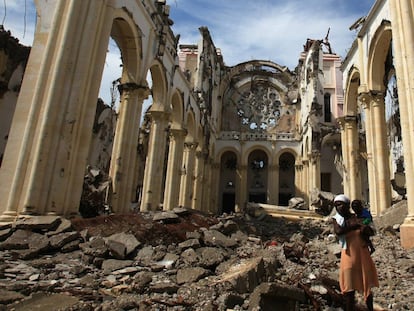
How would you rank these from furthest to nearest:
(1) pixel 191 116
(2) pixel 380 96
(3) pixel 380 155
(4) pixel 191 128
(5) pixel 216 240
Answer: (4) pixel 191 128
(1) pixel 191 116
(2) pixel 380 96
(3) pixel 380 155
(5) pixel 216 240

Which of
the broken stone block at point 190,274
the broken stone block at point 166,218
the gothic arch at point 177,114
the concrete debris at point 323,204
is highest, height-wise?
the gothic arch at point 177,114

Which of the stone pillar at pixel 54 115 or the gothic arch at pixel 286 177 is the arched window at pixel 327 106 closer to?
the gothic arch at pixel 286 177

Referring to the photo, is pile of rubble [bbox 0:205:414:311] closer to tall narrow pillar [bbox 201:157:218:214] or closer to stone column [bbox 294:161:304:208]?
tall narrow pillar [bbox 201:157:218:214]

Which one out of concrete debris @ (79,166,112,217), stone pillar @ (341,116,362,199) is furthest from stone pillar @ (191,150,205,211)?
concrete debris @ (79,166,112,217)

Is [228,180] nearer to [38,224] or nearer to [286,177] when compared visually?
[286,177]

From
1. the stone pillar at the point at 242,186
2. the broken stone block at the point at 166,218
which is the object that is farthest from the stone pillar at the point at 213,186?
the broken stone block at the point at 166,218

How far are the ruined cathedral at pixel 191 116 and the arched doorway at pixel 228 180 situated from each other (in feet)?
0.30

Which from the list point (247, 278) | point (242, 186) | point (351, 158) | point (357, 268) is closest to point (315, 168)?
point (242, 186)

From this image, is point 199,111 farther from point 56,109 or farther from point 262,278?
point 262,278

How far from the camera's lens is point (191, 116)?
808 inches

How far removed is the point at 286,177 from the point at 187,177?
11.7m

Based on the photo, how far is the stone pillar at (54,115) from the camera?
739cm

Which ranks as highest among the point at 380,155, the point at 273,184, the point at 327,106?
the point at 327,106

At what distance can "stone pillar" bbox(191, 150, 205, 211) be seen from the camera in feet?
73.2
